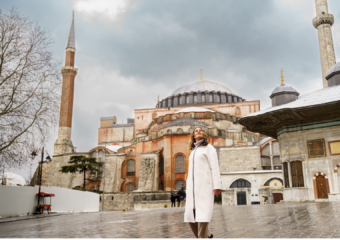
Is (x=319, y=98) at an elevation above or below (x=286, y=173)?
above

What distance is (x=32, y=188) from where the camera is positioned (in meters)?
15.7

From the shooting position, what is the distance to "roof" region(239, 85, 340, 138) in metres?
14.4

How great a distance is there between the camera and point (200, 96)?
163 ft

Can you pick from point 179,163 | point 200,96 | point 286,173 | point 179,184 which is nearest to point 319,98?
A: point 286,173

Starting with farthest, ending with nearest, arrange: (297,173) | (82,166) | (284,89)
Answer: (82,166)
(284,89)
(297,173)

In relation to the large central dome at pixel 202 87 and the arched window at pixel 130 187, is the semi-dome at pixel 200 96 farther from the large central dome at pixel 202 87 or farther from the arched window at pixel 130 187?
the arched window at pixel 130 187

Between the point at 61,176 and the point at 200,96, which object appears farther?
the point at 200,96

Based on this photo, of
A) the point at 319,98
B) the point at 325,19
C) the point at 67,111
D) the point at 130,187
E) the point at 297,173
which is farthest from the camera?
the point at 67,111

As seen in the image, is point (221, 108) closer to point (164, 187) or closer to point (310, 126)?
point (164, 187)

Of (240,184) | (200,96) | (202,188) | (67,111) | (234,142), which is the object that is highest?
(200,96)

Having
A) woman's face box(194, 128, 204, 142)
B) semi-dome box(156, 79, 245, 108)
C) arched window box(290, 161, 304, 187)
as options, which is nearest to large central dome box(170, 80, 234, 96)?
semi-dome box(156, 79, 245, 108)

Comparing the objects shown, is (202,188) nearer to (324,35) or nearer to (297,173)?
(297,173)

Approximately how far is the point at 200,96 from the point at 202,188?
46.6m

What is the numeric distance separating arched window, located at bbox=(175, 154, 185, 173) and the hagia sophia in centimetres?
11
